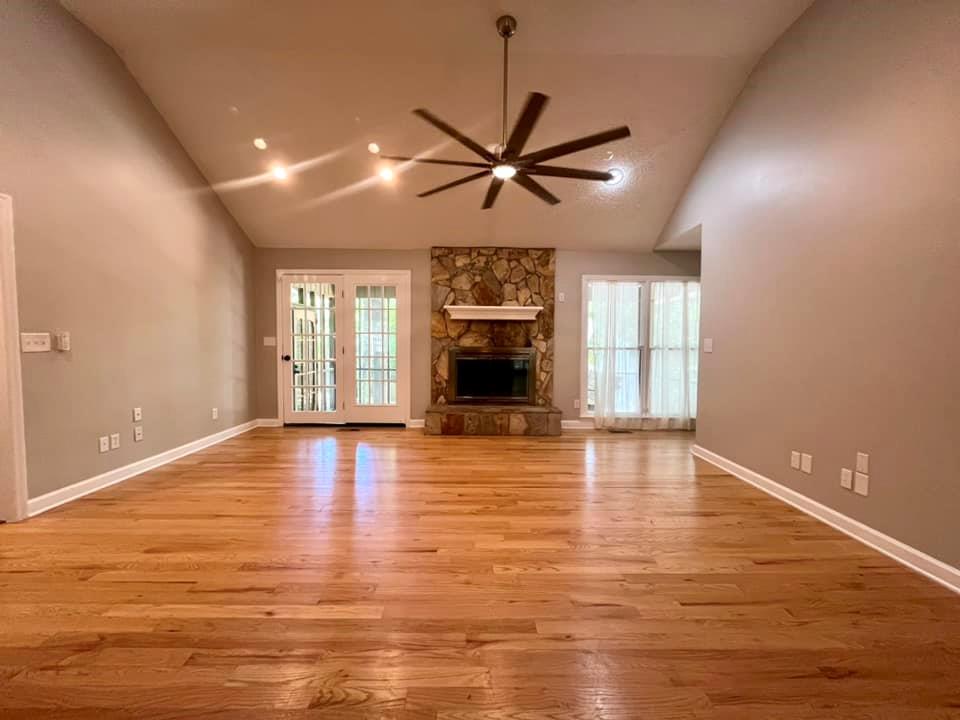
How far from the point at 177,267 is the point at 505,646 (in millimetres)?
4215

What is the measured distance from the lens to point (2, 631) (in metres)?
1.48

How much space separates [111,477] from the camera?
9.97 feet

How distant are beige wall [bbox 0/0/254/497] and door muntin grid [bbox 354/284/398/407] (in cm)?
169

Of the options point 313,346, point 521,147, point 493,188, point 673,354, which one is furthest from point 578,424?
point 521,147

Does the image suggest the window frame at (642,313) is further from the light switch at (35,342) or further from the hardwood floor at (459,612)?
the light switch at (35,342)

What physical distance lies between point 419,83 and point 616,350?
3.74 meters

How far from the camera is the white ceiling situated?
282cm

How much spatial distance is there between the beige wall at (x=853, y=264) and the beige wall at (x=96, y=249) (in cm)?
488

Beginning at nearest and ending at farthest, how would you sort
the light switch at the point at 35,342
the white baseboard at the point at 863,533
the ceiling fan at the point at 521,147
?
the white baseboard at the point at 863,533
the ceiling fan at the point at 521,147
the light switch at the point at 35,342

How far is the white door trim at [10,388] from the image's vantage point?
2318 mm

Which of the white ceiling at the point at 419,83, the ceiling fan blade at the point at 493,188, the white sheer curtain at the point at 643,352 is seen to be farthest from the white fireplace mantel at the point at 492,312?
the ceiling fan blade at the point at 493,188

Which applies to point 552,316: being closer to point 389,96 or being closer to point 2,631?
point 389,96

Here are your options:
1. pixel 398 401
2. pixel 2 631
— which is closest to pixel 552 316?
pixel 398 401

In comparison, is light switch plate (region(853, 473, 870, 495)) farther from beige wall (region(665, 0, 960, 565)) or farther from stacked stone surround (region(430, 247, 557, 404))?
stacked stone surround (region(430, 247, 557, 404))
